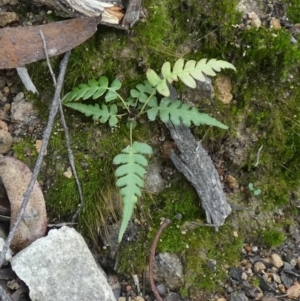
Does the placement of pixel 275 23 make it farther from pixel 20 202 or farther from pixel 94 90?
pixel 20 202

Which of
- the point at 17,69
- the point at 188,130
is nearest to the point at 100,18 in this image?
the point at 17,69

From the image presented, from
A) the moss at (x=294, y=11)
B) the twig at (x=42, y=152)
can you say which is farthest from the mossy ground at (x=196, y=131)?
the moss at (x=294, y=11)

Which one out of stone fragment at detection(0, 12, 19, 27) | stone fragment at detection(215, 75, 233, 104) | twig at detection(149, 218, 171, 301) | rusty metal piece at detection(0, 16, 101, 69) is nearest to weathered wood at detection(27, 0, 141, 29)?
rusty metal piece at detection(0, 16, 101, 69)

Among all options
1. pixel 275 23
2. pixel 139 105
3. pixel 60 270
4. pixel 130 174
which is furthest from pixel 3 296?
pixel 275 23

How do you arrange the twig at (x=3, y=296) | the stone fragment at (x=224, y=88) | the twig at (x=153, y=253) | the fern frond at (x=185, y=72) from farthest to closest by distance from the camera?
1. the stone fragment at (x=224, y=88)
2. the twig at (x=153, y=253)
3. the fern frond at (x=185, y=72)
4. the twig at (x=3, y=296)

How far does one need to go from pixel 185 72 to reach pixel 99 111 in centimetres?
62

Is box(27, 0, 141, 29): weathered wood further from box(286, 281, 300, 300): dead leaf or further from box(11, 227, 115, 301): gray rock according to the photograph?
box(286, 281, 300, 300): dead leaf

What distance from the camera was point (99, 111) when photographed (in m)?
3.29

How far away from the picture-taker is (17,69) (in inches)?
131

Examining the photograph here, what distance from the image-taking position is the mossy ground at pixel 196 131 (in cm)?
333

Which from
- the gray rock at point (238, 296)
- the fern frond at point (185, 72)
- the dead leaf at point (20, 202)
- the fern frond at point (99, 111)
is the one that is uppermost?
the fern frond at point (185, 72)

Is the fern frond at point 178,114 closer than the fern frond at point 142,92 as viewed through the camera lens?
Yes

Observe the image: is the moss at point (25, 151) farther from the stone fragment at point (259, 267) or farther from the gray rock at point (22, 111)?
the stone fragment at point (259, 267)

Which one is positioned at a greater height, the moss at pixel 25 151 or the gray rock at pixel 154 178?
the moss at pixel 25 151
